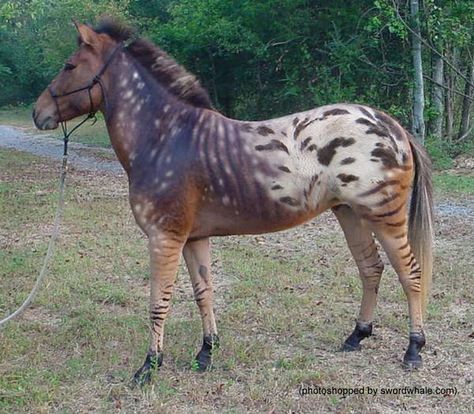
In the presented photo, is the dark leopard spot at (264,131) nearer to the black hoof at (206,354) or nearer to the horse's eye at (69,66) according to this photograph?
the horse's eye at (69,66)

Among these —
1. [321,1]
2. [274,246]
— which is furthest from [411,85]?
[274,246]

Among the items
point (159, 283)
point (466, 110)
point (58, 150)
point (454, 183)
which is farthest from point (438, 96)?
point (159, 283)

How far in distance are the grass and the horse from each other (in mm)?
266

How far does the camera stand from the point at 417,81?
46.4 feet

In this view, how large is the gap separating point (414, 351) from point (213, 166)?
5.86ft

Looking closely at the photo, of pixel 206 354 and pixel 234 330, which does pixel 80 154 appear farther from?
pixel 206 354

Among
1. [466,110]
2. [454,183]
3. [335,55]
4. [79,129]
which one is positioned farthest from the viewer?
[79,129]

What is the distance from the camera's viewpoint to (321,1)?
16.5 meters

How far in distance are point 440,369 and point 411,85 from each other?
38.1ft

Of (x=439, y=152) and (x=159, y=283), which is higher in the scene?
(x=159, y=283)

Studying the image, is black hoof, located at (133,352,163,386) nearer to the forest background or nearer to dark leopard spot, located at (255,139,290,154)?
dark leopard spot, located at (255,139,290,154)

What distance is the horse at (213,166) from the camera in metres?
4.19

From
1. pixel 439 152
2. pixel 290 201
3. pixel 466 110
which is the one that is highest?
pixel 290 201

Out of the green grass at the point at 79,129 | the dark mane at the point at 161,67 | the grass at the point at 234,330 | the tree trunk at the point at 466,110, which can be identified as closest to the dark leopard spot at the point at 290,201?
the dark mane at the point at 161,67
